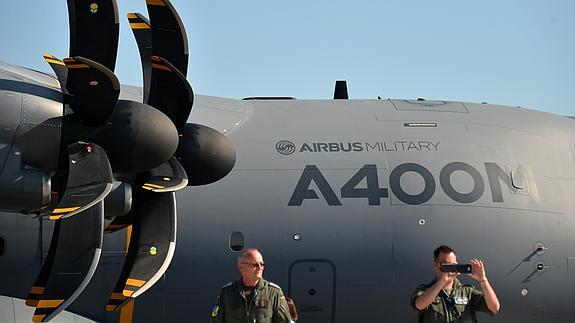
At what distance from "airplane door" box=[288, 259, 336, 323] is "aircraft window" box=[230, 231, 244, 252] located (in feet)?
2.45

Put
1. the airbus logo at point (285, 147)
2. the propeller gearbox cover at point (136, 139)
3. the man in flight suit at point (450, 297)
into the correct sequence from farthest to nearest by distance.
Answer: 1. the airbus logo at point (285, 147)
2. the propeller gearbox cover at point (136, 139)
3. the man in flight suit at point (450, 297)

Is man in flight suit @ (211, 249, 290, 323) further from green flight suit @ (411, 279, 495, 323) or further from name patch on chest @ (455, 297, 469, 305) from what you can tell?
name patch on chest @ (455, 297, 469, 305)

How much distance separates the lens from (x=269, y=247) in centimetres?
1333

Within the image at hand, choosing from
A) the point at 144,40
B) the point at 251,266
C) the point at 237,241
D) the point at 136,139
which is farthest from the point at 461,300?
the point at 144,40

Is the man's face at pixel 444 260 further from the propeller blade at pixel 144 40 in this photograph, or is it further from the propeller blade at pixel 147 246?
the propeller blade at pixel 144 40

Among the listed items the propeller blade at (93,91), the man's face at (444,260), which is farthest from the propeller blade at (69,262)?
the man's face at (444,260)

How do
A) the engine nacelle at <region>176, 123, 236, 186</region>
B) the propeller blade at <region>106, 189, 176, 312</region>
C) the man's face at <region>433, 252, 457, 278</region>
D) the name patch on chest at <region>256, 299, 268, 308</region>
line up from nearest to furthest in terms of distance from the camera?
the name patch on chest at <region>256, 299, 268, 308</region>, the man's face at <region>433, 252, 457, 278</region>, the propeller blade at <region>106, 189, 176, 312</region>, the engine nacelle at <region>176, 123, 236, 186</region>

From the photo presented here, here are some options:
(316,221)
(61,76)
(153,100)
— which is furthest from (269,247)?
(61,76)

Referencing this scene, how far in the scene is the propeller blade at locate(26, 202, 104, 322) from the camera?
10289 mm

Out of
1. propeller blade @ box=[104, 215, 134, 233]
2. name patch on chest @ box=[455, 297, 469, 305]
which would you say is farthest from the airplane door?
name patch on chest @ box=[455, 297, 469, 305]

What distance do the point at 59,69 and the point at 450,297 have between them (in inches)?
197

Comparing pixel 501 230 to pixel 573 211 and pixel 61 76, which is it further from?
pixel 61 76

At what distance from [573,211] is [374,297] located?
320cm

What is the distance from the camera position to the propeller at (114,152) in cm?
1034
